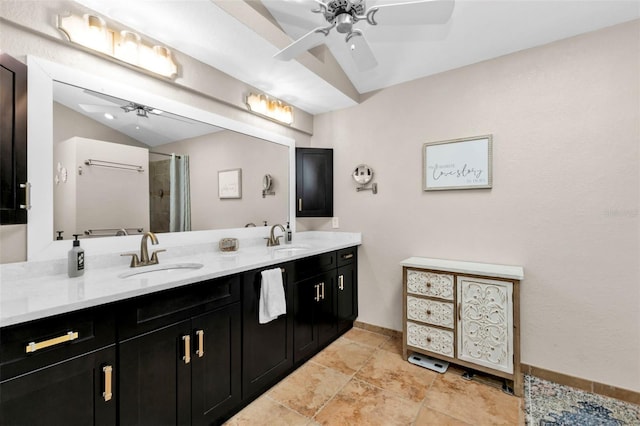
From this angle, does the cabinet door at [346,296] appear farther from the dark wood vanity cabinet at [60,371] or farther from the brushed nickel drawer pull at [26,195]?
the brushed nickel drawer pull at [26,195]

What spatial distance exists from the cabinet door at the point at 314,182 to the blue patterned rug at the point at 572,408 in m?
2.23

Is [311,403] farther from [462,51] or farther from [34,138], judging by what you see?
[462,51]

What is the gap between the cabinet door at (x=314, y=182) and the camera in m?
3.04

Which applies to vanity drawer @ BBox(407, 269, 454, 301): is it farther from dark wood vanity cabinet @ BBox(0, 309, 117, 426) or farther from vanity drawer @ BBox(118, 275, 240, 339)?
dark wood vanity cabinet @ BBox(0, 309, 117, 426)

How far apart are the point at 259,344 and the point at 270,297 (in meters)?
0.32

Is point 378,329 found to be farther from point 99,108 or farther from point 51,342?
point 99,108

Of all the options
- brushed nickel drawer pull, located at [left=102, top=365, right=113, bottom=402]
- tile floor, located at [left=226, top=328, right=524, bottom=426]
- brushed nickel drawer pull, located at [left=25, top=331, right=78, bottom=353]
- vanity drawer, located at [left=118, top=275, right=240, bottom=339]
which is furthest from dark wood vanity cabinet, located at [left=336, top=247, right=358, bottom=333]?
brushed nickel drawer pull, located at [left=25, top=331, right=78, bottom=353]

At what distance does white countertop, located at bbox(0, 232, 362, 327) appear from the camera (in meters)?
0.97

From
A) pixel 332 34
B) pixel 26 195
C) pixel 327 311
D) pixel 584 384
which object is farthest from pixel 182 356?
pixel 584 384

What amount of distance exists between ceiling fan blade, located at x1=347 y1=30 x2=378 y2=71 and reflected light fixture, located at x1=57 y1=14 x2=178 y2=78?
4.05 ft

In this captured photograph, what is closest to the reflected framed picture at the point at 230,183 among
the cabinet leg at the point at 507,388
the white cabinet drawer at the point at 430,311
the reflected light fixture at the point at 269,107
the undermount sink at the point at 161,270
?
the reflected light fixture at the point at 269,107

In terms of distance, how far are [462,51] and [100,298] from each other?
289 centimetres

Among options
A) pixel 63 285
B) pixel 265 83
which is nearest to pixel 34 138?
pixel 63 285

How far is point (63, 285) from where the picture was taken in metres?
1.24
